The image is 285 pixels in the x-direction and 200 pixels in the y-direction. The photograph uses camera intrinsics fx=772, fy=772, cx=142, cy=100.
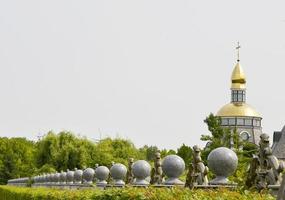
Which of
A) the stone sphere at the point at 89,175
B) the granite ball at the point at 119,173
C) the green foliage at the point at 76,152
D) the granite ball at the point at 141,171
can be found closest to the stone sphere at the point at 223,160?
the granite ball at the point at 141,171

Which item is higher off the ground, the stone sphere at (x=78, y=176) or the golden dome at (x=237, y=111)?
the golden dome at (x=237, y=111)

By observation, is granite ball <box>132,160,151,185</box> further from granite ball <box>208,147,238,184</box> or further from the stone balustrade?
granite ball <box>208,147,238,184</box>

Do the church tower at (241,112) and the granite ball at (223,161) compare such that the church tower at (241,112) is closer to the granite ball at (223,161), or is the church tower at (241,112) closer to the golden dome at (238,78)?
the golden dome at (238,78)

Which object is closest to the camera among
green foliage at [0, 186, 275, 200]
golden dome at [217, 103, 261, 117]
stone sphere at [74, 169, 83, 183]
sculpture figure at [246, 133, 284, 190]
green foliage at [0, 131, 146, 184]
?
green foliage at [0, 186, 275, 200]

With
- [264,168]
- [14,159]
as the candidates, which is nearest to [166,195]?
[264,168]

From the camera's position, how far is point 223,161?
899cm

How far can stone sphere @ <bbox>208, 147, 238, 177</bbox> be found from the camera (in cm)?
895

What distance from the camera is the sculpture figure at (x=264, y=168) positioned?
7898 millimetres

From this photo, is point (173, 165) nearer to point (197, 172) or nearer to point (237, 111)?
point (197, 172)

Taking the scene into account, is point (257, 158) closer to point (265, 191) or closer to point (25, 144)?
point (265, 191)

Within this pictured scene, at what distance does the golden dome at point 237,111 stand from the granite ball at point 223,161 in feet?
339

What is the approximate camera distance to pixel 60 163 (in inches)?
2680

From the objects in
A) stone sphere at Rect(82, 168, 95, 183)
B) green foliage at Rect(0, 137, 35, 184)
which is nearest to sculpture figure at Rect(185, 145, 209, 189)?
stone sphere at Rect(82, 168, 95, 183)

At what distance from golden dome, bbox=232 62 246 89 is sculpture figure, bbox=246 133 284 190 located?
4184 inches
